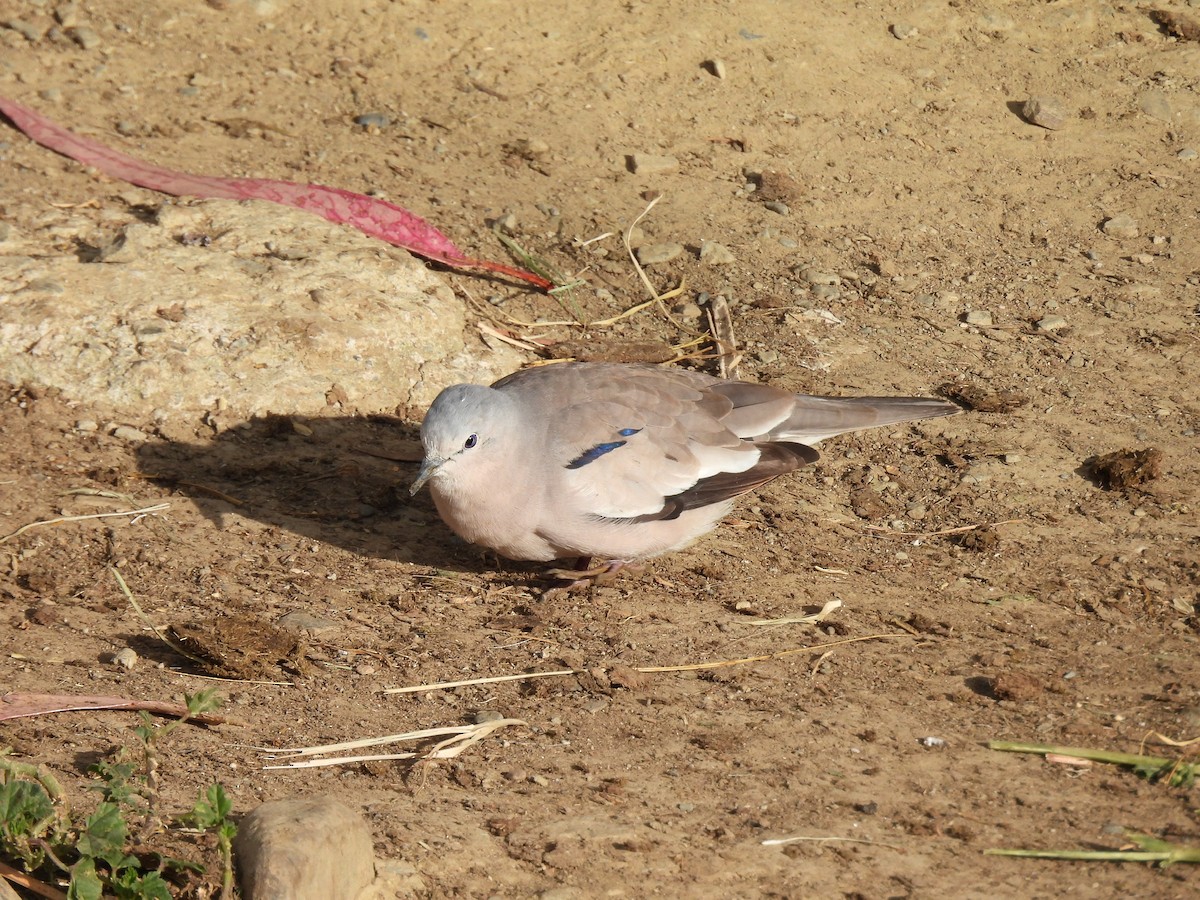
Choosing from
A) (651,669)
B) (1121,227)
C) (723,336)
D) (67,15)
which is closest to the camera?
(651,669)

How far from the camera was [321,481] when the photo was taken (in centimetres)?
542

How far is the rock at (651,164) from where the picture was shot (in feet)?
23.9

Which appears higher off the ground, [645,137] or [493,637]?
Result: [645,137]

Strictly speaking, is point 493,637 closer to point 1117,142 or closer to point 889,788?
point 889,788

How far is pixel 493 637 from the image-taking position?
4.57 m

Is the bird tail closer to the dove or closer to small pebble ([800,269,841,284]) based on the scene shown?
the dove

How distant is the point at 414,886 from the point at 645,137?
17.0 ft

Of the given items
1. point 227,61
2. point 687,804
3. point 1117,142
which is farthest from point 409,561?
point 1117,142

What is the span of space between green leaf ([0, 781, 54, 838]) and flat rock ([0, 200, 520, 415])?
2724 millimetres

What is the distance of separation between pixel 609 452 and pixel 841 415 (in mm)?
1064

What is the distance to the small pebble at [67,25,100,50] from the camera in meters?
7.62

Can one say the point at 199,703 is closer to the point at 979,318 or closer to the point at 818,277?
the point at 818,277

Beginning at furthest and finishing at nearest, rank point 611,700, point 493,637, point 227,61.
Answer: point 227,61 < point 493,637 < point 611,700

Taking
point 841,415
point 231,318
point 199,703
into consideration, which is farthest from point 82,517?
point 841,415
